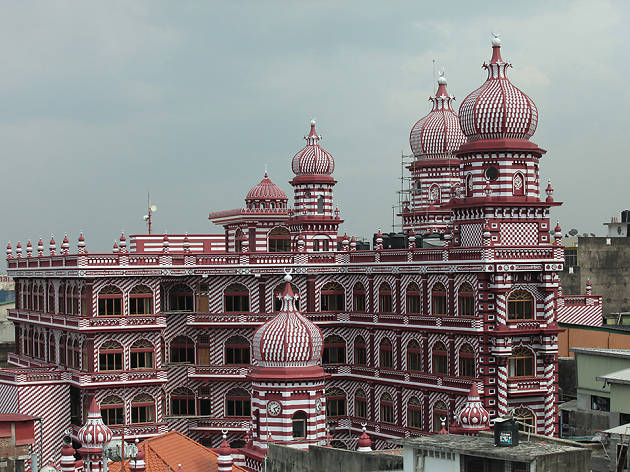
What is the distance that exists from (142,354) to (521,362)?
25323 millimetres

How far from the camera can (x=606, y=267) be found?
11606 cm

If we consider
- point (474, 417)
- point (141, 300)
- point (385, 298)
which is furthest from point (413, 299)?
point (141, 300)

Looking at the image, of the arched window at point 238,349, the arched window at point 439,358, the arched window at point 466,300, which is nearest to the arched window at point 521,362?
the arched window at point 466,300

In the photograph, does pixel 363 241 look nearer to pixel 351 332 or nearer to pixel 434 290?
pixel 351 332

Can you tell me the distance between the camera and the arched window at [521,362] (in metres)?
73.8

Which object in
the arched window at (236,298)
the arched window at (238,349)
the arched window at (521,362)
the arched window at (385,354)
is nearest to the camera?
the arched window at (521,362)

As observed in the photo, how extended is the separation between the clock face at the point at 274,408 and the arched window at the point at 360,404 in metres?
16.7

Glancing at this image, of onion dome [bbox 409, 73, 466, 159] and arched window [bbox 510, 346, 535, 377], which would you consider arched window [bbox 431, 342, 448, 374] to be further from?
onion dome [bbox 409, 73, 466, 159]

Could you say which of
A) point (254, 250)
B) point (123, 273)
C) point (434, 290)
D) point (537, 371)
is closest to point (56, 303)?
point (123, 273)

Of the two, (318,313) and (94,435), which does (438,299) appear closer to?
(318,313)

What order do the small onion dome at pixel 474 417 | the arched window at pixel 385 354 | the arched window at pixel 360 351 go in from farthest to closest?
the arched window at pixel 360 351 → the arched window at pixel 385 354 → the small onion dome at pixel 474 417

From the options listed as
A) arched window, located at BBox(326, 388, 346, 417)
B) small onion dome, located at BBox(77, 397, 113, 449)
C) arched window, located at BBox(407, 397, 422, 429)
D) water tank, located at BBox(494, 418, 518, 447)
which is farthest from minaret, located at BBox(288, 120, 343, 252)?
water tank, located at BBox(494, 418, 518, 447)

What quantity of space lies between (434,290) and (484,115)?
10.6 metres

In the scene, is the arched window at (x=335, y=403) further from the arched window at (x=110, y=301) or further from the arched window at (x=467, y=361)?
the arched window at (x=110, y=301)
